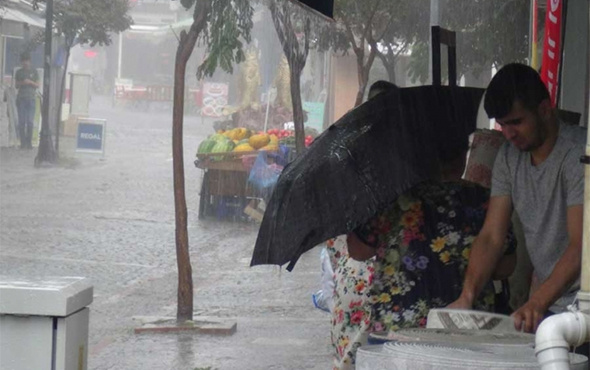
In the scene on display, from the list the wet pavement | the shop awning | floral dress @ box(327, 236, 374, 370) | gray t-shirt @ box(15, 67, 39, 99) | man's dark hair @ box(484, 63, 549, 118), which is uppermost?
the shop awning

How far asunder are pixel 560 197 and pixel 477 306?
1.83 ft

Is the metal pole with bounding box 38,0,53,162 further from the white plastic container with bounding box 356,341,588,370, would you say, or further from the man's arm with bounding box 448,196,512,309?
the white plastic container with bounding box 356,341,588,370

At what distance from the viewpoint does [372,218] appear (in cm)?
449

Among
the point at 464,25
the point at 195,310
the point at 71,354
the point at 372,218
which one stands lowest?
the point at 195,310

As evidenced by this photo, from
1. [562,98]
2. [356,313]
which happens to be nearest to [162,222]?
[562,98]

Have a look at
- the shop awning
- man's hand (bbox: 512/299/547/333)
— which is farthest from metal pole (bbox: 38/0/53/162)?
man's hand (bbox: 512/299/547/333)

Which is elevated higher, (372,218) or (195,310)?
(372,218)

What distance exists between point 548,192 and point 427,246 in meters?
0.58

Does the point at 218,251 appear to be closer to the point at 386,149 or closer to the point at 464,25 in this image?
the point at 464,25

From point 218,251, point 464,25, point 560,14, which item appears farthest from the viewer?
point 464,25

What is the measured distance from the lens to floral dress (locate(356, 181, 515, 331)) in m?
4.38

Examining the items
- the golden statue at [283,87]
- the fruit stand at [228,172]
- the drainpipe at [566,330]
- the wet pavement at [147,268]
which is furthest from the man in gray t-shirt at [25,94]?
the drainpipe at [566,330]

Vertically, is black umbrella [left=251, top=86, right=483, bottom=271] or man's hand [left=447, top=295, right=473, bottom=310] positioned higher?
black umbrella [left=251, top=86, right=483, bottom=271]

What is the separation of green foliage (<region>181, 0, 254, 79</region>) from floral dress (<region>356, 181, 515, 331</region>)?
4421mm
